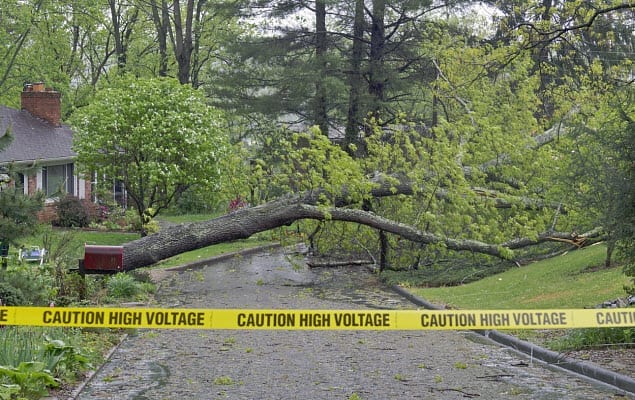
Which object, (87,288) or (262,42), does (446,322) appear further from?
(262,42)

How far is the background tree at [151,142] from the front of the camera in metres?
23.8

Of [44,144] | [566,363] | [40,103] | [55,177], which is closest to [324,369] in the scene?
[566,363]

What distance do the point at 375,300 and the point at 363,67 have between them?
14.4 m

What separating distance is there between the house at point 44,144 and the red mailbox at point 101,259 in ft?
46.1

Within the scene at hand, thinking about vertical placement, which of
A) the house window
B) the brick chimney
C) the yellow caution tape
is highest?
the brick chimney

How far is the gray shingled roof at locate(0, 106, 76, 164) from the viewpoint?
29.4 metres

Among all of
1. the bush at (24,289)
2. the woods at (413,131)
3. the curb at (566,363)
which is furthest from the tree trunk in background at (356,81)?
the bush at (24,289)

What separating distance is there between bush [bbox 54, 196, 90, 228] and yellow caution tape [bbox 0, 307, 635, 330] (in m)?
23.9

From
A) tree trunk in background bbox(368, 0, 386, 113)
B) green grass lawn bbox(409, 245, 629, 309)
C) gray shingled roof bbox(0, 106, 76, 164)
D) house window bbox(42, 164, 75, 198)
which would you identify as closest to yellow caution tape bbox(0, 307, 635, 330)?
green grass lawn bbox(409, 245, 629, 309)

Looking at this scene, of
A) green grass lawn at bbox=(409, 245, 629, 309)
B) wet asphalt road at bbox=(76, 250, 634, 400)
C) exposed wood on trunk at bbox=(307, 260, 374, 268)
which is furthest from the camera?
exposed wood on trunk at bbox=(307, 260, 374, 268)

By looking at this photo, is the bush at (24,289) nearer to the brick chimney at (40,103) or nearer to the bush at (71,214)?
the bush at (71,214)

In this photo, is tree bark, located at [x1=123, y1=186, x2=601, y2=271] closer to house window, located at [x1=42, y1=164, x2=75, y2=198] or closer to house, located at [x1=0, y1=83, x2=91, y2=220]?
house, located at [x1=0, y1=83, x2=91, y2=220]

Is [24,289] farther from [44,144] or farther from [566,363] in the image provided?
[44,144]

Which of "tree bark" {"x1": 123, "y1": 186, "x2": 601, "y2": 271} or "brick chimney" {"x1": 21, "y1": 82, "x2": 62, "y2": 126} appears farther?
"brick chimney" {"x1": 21, "y1": 82, "x2": 62, "y2": 126}
